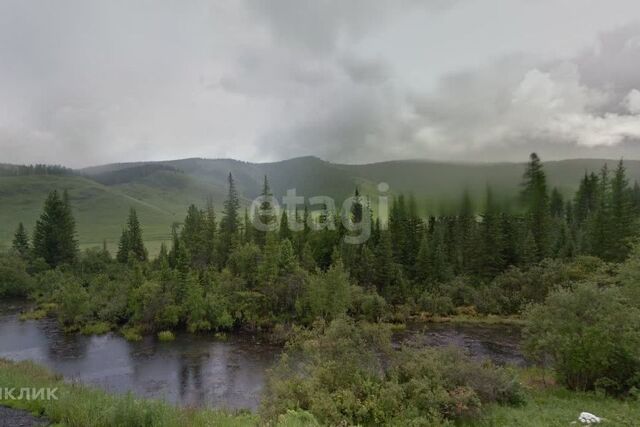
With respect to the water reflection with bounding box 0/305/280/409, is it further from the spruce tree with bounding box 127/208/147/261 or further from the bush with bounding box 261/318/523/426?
the spruce tree with bounding box 127/208/147/261

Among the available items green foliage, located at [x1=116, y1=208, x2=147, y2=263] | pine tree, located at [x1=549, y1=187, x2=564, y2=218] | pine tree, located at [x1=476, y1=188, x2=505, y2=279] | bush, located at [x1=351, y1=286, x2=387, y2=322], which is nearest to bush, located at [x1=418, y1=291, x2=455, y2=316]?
bush, located at [x1=351, y1=286, x2=387, y2=322]

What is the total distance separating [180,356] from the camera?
39.4 meters

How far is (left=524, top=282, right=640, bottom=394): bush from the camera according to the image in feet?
66.3

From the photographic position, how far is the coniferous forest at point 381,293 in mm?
18438

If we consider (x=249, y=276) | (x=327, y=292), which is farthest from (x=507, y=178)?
(x=249, y=276)

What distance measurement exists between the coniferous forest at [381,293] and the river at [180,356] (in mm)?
3406

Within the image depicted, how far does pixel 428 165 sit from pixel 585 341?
10423cm

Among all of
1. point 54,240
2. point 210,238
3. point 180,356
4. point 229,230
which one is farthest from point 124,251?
point 180,356

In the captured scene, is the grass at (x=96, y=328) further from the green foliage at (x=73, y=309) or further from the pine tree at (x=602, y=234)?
the pine tree at (x=602, y=234)

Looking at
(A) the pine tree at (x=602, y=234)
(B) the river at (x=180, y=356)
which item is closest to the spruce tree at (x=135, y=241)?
(B) the river at (x=180, y=356)

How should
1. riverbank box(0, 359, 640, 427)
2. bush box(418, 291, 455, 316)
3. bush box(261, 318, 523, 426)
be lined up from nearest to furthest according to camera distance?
riverbank box(0, 359, 640, 427) < bush box(261, 318, 523, 426) < bush box(418, 291, 455, 316)

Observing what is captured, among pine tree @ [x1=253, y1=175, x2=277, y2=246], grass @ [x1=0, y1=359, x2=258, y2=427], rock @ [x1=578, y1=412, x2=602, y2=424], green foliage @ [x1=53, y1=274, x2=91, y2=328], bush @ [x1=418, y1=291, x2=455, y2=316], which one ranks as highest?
pine tree @ [x1=253, y1=175, x2=277, y2=246]

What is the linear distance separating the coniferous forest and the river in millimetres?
3406

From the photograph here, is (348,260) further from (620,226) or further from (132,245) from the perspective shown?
(132,245)
